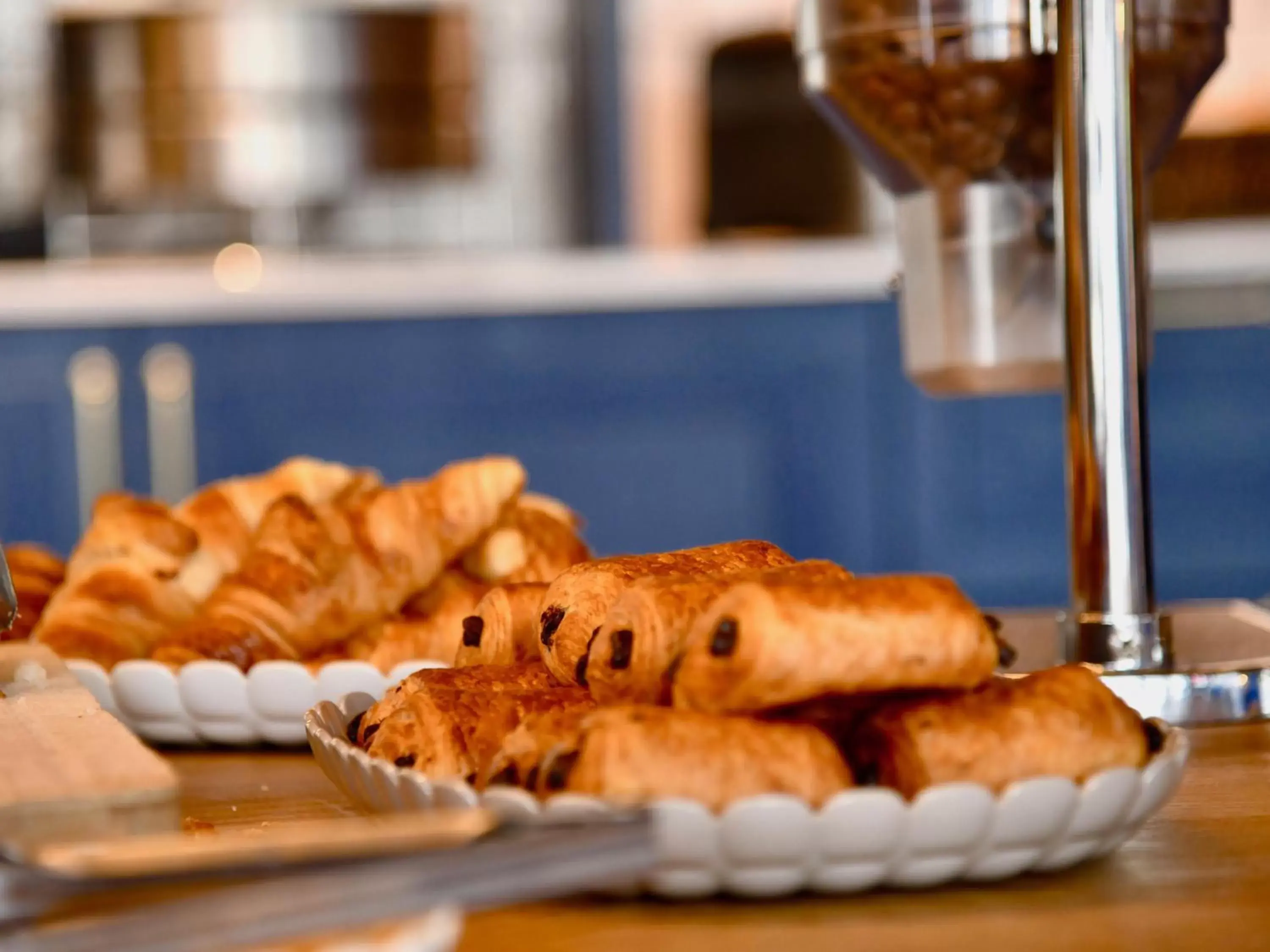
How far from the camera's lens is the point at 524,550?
97cm

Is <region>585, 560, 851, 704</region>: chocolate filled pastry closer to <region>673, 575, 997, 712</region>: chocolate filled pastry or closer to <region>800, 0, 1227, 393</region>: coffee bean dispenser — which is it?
<region>673, 575, 997, 712</region>: chocolate filled pastry

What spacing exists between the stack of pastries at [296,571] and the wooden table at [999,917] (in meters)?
0.35

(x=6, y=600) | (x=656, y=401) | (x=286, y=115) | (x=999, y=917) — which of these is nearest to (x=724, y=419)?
(x=656, y=401)

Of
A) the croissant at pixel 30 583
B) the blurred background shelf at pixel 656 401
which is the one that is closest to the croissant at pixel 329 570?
the croissant at pixel 30 583

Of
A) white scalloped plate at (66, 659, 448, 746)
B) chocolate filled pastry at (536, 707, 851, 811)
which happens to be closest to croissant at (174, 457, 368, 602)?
white scalloped plate at (66, 659, 448, 746)

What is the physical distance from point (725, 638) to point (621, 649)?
5cm

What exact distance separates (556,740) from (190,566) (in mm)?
506

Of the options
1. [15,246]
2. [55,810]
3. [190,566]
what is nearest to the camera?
[55,810]

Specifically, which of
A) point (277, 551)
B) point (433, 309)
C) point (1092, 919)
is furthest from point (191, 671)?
point (433, 309)

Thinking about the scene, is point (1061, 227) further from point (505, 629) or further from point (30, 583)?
point (30, 583)

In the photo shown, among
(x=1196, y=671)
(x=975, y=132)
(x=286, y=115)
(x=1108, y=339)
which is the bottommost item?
(x=1196, y=671)

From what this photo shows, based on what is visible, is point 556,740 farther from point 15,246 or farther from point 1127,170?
A: point 15,246

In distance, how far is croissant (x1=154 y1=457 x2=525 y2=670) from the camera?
0.90 m

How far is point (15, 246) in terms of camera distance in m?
3.61
